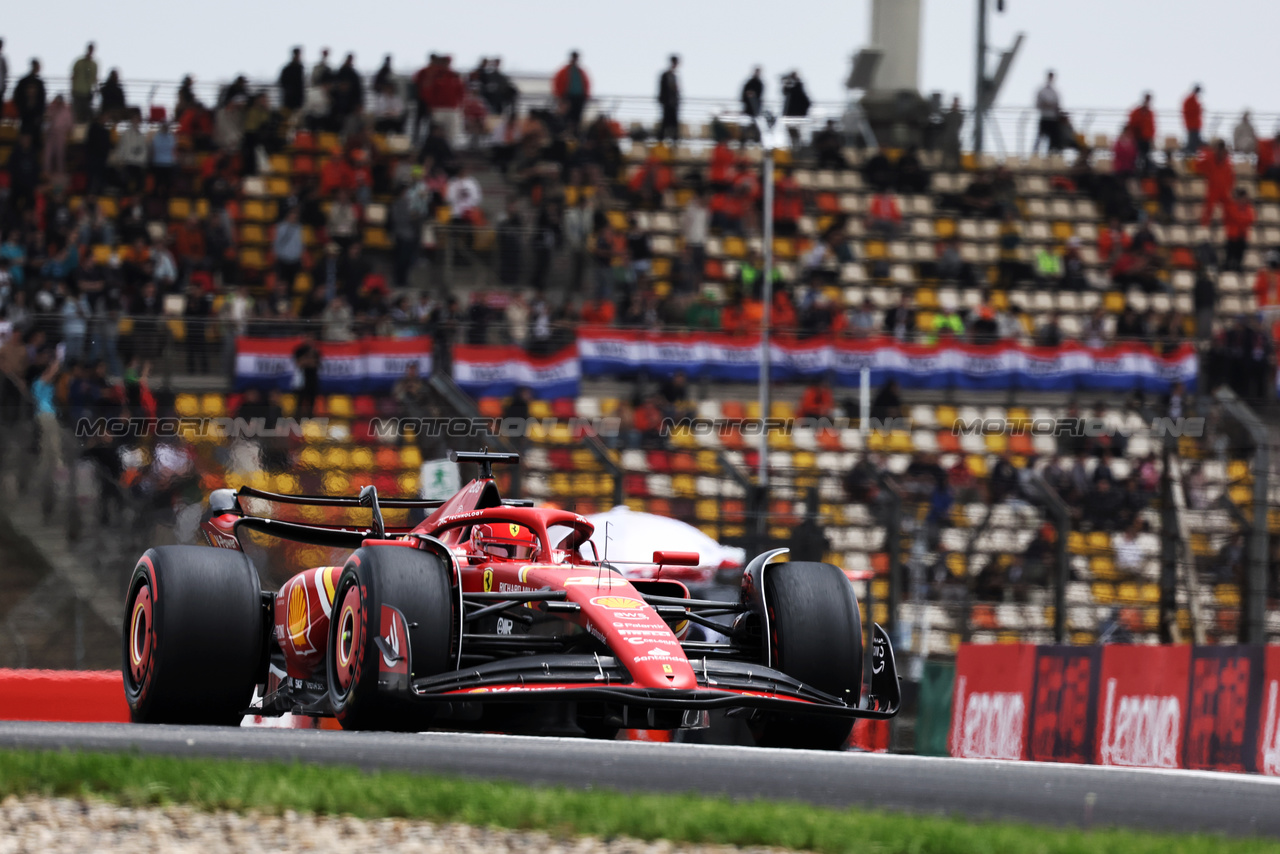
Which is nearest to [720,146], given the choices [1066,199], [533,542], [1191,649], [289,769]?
[1066,199]

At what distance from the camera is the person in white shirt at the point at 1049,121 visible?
85.8 feet

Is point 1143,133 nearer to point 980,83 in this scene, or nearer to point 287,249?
point 980,83

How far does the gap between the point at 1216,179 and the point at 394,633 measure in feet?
67.3

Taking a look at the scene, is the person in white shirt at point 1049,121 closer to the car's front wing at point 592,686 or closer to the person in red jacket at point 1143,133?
the person in red jacket at point 1143,133

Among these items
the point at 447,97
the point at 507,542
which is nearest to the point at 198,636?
the point at 507,542

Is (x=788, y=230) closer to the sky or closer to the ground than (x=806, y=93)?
closer to the ground

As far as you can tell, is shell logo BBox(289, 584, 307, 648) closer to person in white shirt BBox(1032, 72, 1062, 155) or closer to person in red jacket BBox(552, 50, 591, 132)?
person in red jacket BBox(552, 50, 591, 132)

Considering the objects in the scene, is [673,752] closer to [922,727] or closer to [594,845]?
[594,845]

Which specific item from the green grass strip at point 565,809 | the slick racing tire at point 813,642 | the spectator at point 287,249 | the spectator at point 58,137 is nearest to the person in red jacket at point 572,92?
the spectator at point 287,249

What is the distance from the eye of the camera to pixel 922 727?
12.2 m

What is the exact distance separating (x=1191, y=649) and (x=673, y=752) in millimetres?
4247

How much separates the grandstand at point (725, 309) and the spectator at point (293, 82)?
11.1 inches

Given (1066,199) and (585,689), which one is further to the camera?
(1066,199)

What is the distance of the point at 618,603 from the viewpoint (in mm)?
7504
